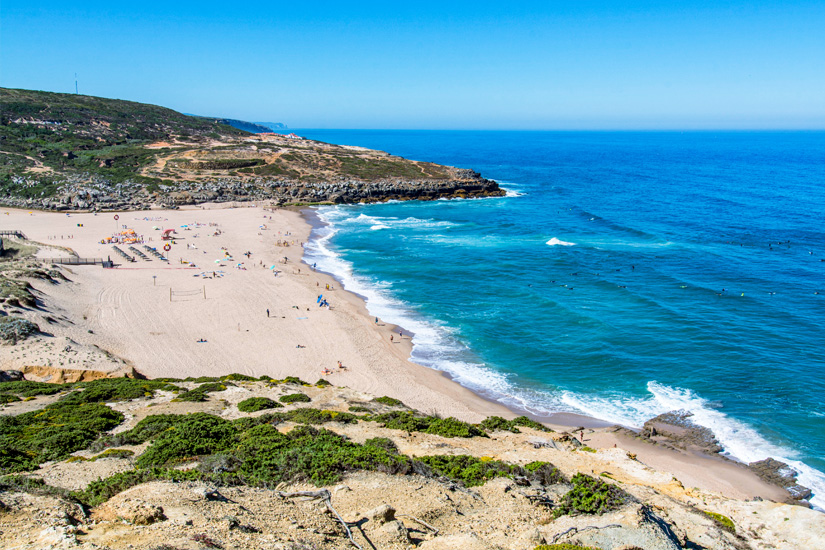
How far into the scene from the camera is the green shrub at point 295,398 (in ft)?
65.0

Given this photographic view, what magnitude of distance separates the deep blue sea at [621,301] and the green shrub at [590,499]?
40.3 ft

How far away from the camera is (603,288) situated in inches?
1610

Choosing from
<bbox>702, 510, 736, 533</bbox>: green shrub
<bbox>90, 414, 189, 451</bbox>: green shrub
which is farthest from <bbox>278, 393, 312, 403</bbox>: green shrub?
<bbox>702, 510, 736, 533</bbox>: green shrub

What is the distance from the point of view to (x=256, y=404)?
61.6ft

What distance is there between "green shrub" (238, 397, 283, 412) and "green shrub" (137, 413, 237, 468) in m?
2.27

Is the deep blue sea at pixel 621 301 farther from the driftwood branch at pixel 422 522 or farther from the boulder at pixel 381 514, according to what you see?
the boulder at pixel 381 514

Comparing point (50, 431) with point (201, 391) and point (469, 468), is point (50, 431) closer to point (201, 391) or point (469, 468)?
point (201, 391)

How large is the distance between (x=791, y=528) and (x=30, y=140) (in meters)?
112

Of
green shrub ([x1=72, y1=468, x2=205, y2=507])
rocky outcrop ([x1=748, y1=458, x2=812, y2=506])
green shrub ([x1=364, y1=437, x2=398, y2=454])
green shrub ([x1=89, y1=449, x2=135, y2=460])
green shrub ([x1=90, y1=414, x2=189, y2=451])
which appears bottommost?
rocky outcrop ([x1=748, y1=458, x2=812, y2=506])

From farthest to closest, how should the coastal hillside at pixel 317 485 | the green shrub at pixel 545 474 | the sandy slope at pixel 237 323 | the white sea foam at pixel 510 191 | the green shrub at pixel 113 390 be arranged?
1. the white sea foam at pixel 510 191
2. the sandy slope at pixel 237 323
3. the green shrub at pixel 113 390
4. the green shrub at pixel 545 474
5. the coastal hillside at pixel 317 485

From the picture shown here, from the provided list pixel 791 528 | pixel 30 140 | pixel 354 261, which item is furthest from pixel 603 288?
pixel 30 140

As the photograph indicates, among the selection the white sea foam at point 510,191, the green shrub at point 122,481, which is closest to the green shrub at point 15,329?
the green shrub at point 122,481

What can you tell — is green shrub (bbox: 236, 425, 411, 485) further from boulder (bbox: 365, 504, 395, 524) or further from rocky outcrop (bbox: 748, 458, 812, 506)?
rocky outcrop (bbox: 748, 458, 812, 506)

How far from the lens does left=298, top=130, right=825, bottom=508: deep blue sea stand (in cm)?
2503
